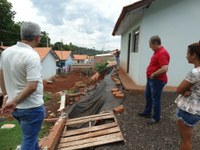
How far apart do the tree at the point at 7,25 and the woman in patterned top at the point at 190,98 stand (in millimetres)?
Result: 38310

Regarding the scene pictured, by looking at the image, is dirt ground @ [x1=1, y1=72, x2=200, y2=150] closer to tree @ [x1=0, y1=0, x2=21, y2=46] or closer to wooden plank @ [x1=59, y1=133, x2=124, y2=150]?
wooden plank @ [x1=59, y1=133, x2=124, y2=150]

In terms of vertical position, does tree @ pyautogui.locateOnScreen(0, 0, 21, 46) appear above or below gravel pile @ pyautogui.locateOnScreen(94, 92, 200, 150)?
above

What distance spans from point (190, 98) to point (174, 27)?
4.73 meters

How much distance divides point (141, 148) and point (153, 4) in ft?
16.4

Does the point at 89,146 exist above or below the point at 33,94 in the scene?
below

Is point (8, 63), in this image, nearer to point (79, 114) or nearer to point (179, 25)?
point (79, 114)

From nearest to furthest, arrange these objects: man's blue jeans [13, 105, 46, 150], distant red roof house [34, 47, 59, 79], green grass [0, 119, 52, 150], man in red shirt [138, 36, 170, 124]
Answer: man's blue jeans [13, 105, 46, 150] → man in red shirt [138, 36, 170, 124] → green grass [0, 119, 52, 150] → distant red roof house [34, 47, 59, 79]

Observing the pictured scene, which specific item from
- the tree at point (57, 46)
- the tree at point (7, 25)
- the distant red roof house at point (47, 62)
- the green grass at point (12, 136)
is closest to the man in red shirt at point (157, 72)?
the green grass at point (12, 136)

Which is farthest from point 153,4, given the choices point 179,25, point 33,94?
point 33,94

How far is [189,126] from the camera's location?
268cm

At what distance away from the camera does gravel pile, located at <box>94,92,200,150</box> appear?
11.7ft

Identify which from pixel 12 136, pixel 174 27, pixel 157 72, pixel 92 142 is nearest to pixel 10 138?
pixel 12 136

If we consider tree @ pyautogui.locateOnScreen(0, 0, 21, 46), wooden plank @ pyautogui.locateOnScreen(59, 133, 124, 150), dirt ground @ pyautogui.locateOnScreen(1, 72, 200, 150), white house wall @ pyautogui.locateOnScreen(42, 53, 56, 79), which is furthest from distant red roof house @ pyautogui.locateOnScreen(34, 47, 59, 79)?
wooden plank @ pyautogui.locateOnScreen(59, 133, 124, 150)

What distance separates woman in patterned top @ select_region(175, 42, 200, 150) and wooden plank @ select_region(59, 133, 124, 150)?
1.31m
